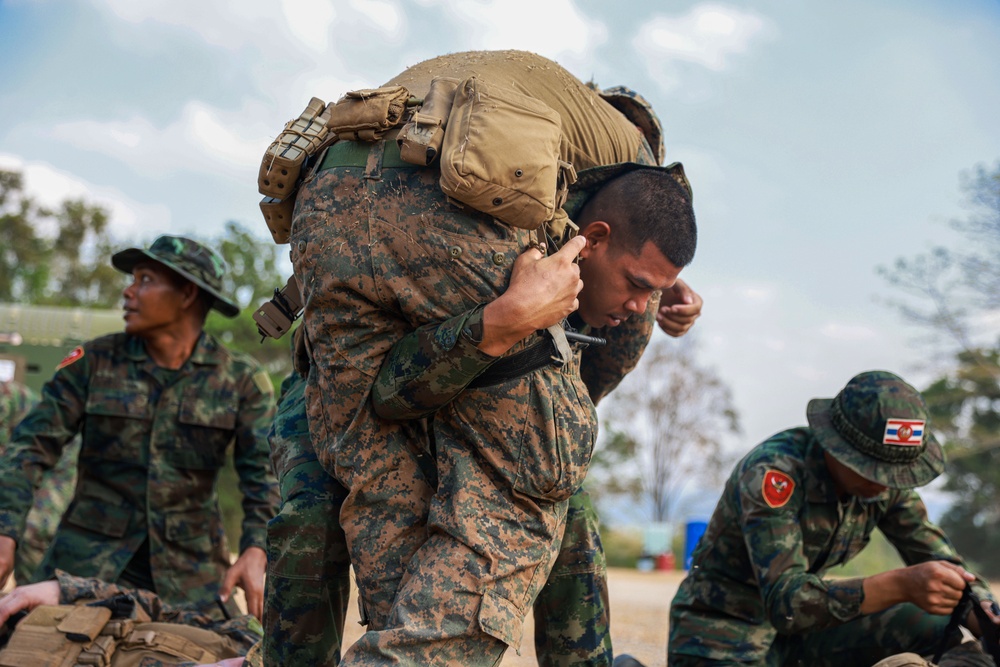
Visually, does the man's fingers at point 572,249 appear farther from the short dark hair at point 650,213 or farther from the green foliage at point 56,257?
the green foliage at point 56,257

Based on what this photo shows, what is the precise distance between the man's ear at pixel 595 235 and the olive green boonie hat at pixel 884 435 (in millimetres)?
1611

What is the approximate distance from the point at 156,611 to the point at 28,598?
50cm

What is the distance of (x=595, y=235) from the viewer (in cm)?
335

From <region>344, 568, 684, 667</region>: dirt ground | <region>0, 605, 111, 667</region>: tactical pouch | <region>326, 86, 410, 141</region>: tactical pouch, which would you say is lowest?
<region>344, 568, 684, 667</region>: dirt ground

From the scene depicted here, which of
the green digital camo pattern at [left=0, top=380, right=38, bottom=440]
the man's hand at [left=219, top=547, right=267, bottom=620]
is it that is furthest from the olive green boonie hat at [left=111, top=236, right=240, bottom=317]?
the green digital camo pattern at [left=0, top=380, right=38, bottom=440]

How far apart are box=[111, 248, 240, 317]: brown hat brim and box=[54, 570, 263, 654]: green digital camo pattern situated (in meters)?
1.52

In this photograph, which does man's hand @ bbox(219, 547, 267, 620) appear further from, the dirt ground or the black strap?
the black strap

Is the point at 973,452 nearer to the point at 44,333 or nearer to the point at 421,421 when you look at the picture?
the point at 44,333

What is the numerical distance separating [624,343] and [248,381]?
7.42 feet

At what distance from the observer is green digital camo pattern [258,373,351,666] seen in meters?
3.20

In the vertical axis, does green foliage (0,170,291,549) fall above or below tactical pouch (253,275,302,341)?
above

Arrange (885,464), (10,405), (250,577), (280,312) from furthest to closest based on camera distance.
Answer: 1. (10,405)
2. (250,577)
3. (885,464)
4. (280,312)

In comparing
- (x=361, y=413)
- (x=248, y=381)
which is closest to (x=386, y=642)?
(x=361, y=413)

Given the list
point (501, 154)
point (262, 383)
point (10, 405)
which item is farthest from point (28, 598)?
point (10, 405)
